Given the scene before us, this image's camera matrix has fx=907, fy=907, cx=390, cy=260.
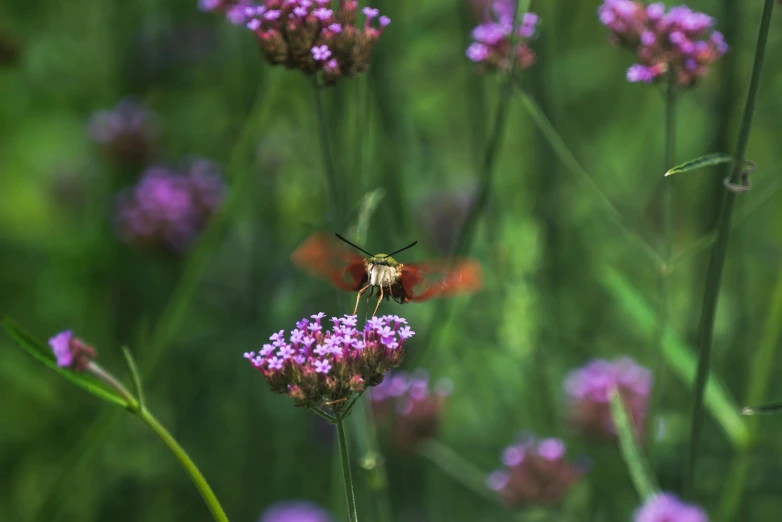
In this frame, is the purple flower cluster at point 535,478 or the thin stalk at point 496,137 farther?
the purple flower cluster at point 535,478

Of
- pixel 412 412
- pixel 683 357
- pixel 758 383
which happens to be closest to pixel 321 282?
pixel 412 412

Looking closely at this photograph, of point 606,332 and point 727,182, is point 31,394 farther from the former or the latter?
point 727,182

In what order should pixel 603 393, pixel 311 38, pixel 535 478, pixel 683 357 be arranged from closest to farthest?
pixel 311 38 → pixel 683 357 → pixel 535 478 → pixel 603 393

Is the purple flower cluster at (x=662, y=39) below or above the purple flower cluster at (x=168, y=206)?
above

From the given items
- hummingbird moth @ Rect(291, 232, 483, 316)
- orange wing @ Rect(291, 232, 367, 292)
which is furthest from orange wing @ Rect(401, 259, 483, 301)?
orange wing @ Rect(291, 232, 367, 292)

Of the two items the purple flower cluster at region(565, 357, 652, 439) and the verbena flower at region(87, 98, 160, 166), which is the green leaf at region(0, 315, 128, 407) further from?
the verbena flower at region(87, 98, 160, 166)

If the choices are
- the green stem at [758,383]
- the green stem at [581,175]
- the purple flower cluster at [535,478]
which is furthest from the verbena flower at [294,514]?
the green stem at [581,175]

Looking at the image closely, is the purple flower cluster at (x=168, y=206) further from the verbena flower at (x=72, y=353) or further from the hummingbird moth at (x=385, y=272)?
the verbena flower at (x=72, y=353)

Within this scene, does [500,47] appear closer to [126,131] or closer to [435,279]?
[435,279]
